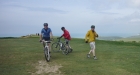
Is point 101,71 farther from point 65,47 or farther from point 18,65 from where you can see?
point 65,47

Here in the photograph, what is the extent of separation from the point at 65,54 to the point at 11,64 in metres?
5.63

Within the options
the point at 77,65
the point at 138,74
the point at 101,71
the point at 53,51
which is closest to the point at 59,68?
the point at 77,65

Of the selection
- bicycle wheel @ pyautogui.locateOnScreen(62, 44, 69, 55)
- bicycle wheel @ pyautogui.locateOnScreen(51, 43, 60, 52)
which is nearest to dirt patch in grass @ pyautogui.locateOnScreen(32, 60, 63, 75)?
bicycle wheel @ pyautogui.locateOnScreen(62, 44, 69, 55)

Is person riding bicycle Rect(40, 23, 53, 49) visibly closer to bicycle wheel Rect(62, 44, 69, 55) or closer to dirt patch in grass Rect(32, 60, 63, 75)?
dirt patch in grass Rect(32, 60, 63, 75)

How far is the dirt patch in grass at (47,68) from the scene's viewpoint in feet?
37.9

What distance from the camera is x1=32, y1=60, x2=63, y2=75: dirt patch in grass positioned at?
11.5 metres

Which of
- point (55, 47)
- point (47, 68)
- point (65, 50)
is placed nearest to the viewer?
point (47, 68)

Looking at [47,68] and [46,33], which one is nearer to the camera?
[47,68]

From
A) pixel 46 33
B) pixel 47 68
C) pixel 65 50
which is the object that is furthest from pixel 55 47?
pixel 47 68

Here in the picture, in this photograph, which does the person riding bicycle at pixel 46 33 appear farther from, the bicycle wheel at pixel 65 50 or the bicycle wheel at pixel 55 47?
the bicycle wheel at pixel 55 47

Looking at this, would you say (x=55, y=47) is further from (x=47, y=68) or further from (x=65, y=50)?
(x=47, y=68)

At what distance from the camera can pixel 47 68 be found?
12648mm

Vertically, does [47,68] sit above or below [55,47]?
below

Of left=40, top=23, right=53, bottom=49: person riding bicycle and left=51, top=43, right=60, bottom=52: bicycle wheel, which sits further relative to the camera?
left=51, top=43, right=60, bottom=52: bicycle wheel
